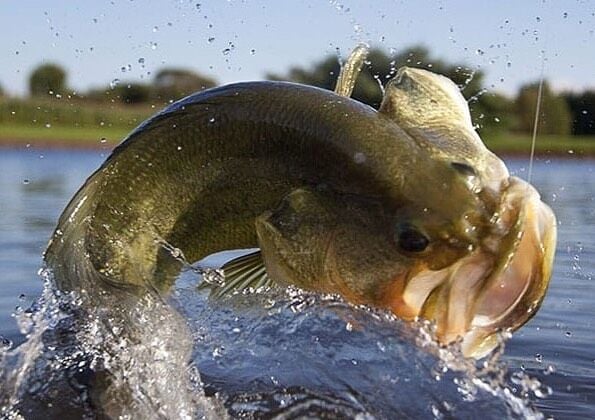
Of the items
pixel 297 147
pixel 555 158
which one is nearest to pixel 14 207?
pixel 297 147

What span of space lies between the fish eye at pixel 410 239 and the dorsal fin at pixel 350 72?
1.98 feet

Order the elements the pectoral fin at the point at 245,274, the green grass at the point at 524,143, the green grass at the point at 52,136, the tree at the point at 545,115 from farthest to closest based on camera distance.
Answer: the green grass at the point at 52,136
the green grass at the point at 524,143
the tree at the point at 545,115
the pectoral fin at the point at 245,274

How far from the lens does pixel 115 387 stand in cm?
418

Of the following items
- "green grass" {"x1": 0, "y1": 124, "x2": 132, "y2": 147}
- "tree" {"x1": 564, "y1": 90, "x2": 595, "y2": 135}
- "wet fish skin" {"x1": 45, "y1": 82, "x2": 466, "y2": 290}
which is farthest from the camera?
"green grass" {"x1": 0, "y1": 124, "x2": 132, "y2": 147}

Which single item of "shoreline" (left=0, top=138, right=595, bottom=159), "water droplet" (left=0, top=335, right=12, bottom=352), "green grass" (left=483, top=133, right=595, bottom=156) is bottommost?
"shoreline" (left=0, top=138, right=595, bottom=159)

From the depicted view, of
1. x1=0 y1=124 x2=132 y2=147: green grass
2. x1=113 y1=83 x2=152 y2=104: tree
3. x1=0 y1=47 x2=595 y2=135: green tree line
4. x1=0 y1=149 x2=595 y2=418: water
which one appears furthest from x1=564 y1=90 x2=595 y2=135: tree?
x1=0 y1=124 x2=132 y2=147: green grass

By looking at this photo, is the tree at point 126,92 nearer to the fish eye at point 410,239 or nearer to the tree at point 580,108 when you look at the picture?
the fish eye at point 410,239

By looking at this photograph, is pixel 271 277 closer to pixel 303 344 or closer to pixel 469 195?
pixel 469 195

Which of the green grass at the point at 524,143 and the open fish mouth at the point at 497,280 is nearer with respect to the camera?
the open fish mouth at the point at 497,280

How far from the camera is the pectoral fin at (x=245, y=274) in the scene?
3.46 m

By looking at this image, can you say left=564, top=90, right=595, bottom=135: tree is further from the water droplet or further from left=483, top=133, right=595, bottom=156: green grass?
the water droplet

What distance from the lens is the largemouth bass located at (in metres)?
3.07

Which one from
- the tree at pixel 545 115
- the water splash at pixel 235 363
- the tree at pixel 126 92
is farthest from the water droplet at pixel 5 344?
the tree at pixel 545 115

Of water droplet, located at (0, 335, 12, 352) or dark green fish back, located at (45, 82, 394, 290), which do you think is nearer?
dark green fish back, located at (45, 82, 394, 290)
